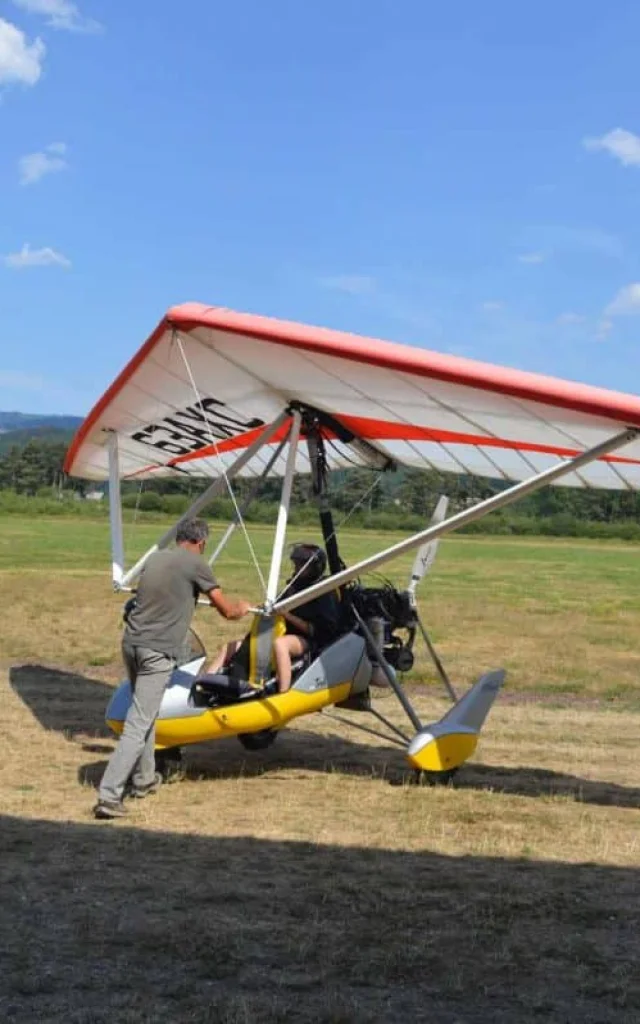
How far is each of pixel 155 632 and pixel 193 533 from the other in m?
0.70

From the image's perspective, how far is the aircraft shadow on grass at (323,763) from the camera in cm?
718

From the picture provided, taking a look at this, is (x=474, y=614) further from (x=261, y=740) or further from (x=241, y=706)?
(x=241, y=706)

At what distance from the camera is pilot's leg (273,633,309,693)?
7246mm

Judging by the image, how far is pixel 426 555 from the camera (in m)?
8.77

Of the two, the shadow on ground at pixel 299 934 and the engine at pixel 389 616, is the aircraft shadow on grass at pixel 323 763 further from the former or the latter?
the shadow on ground at pixel 299 934

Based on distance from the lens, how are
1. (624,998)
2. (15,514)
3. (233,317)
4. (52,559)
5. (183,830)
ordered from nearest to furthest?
(624,998), (183,830), (233,317), (52,559), (15,514)

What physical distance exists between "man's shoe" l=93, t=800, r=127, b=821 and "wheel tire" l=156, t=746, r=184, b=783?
1094 mm

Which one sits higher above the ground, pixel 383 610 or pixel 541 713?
pixel 383 610

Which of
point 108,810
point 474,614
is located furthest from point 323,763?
point 474,614

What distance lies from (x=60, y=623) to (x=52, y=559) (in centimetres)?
1278

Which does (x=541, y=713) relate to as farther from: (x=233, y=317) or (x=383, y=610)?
(x=233, y=317)

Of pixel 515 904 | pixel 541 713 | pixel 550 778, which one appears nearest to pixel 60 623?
pixel 541 713

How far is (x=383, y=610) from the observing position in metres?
8.08

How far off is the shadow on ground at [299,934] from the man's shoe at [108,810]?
34 centimetres
